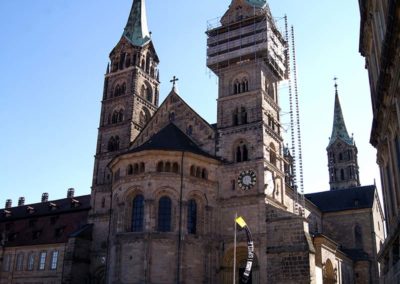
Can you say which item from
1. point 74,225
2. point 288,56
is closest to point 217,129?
point 288,56

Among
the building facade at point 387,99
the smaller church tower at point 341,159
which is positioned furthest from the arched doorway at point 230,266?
the smaller church tower at point 341,159

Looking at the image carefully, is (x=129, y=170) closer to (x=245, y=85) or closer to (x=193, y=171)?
(x=193, y=171)

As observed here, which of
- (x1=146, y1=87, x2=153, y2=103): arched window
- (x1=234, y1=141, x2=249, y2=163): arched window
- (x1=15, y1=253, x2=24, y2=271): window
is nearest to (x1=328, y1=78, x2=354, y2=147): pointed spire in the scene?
(x1=146, y1=87, x2=153, y2=103): arched window

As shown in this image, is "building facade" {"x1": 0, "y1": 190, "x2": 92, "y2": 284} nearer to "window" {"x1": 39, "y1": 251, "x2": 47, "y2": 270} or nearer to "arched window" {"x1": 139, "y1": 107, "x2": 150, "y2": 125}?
"window" {"x1": 39, "y1": 251, "x2": 47, "y2": 270}

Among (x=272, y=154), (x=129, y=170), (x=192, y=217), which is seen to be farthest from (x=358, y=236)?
(x=129, y=170)

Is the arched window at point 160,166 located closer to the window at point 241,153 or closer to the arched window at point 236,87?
the window at point 241,153

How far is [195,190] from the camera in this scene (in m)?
42.0

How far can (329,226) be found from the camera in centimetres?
6475

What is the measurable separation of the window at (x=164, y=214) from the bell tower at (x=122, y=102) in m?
9.02

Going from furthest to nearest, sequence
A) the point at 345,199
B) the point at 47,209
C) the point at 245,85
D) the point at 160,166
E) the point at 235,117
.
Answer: the point at 345,199, the point at 47,209, the point at 245,85, the point at 235,117, the point at 160,166

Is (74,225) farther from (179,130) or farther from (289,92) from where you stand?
(289,92)

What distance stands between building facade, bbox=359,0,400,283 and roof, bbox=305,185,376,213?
38.2 metres

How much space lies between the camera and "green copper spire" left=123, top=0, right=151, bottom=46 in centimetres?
5625

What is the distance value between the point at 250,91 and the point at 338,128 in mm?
47809
